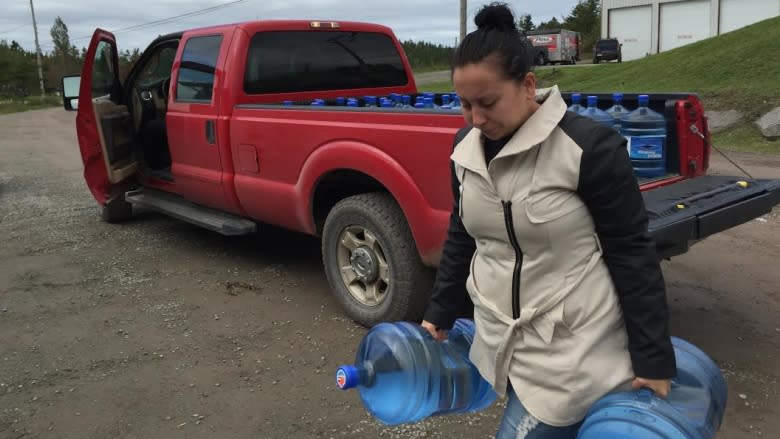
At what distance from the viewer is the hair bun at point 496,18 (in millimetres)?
1752

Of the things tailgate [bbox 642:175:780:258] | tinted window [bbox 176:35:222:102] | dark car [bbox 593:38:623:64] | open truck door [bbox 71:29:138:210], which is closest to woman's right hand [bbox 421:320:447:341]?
tailgate [bbox 642:175:780:258]

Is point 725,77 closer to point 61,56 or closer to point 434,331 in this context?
point 434,331

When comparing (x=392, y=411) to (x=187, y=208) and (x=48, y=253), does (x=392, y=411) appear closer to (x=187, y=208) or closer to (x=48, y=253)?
(x=187, y=208)

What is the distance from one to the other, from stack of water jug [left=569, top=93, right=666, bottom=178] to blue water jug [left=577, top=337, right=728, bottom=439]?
2239 millimetres

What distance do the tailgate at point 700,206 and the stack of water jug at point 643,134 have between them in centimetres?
19

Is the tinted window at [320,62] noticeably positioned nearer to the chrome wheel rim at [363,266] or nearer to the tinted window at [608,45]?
the chrome wheel rim at [363,266]

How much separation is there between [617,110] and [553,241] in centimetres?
289

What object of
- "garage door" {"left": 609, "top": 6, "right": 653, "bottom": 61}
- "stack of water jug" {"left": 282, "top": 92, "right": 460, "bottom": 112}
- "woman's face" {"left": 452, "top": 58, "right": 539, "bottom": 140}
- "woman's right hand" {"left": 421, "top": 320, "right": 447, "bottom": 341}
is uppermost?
"garage door" {"left": 609, "top": 6, "right": 653, "bottom": 61}

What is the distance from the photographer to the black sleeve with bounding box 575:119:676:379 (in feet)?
5.44

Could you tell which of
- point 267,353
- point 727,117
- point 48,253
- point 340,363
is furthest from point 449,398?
point 727,117

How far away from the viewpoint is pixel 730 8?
118 ft

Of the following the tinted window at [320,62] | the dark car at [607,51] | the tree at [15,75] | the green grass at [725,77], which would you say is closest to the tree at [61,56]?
the tree at [15,75]

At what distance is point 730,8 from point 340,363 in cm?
3866

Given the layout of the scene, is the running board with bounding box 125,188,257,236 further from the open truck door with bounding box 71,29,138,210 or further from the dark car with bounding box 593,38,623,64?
the dark car with bounding box 593,38,623,64
